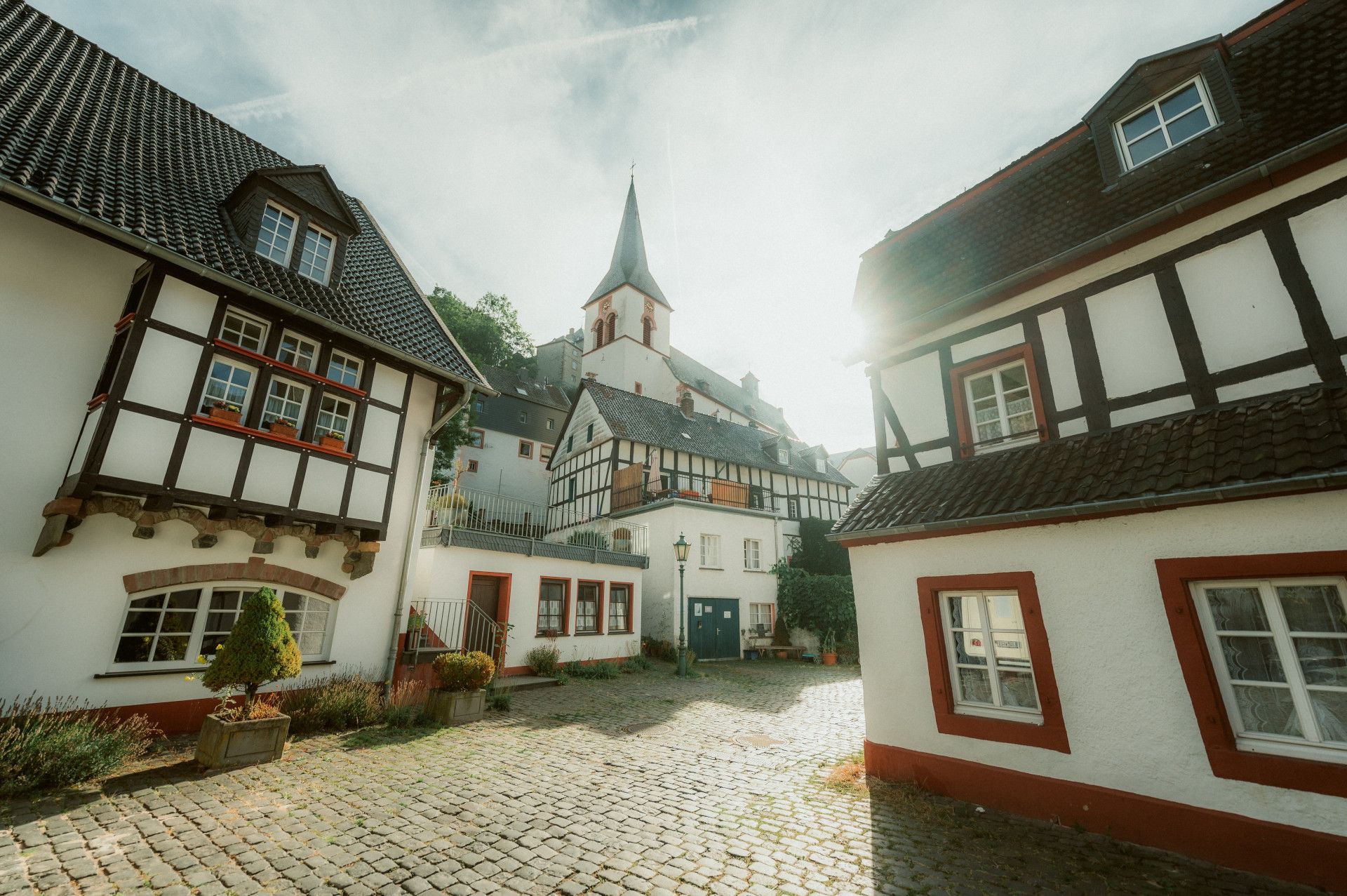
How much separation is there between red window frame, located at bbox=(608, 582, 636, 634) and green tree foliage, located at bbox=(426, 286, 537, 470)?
1182 cm

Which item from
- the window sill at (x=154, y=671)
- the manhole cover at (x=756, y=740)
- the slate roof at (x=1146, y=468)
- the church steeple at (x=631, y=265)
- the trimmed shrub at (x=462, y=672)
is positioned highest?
the church steeple at (x=631, y=265)

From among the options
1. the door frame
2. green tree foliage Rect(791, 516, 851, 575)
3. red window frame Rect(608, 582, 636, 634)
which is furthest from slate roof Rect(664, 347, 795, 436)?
the door frame

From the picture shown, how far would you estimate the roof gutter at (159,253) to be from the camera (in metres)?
6.30

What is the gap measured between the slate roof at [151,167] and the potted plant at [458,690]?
5210 mm

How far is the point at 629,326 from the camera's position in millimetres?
37688

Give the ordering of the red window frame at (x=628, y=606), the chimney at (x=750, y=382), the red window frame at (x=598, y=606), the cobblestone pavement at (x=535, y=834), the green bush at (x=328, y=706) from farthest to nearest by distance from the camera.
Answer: the chimney at (x=750, y=382) → the red window frame at (x=628, y=606) → the red window frame at (x=598, y=606) → the green bush at (x=328, y=706) → the cobblestone pavement at (x=535, y=834)

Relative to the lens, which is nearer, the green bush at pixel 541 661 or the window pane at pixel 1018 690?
the window pane at pixel 1018 690

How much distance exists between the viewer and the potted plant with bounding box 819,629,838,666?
18688 mm

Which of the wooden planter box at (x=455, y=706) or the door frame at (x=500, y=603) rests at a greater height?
the door frame at (x=500, y=603)

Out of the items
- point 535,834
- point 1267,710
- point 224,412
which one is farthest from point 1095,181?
point 224,412

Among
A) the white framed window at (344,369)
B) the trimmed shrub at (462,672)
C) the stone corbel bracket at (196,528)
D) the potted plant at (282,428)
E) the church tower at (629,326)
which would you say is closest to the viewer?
the stone corbel bracket at (196,528)

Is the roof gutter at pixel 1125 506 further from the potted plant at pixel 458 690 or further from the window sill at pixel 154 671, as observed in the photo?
the window sill at pixel 154 671

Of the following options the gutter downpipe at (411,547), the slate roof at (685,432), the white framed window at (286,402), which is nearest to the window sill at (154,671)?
the gutter downpipe at (411,547)

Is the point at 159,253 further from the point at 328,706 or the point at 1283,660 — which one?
the point at 1283,660
